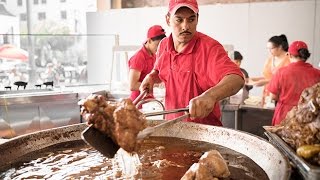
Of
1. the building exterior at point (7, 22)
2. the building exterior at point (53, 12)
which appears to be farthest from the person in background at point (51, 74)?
the building exterior at point (53, 12)

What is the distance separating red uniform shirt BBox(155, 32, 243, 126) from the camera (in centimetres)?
253

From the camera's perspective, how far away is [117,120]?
161 centimetres

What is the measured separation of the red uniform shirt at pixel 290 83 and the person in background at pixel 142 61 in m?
1.65

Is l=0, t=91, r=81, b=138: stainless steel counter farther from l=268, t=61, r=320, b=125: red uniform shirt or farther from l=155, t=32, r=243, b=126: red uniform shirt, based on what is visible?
l=268, t=61, r=320, b=125: red uniform shirt

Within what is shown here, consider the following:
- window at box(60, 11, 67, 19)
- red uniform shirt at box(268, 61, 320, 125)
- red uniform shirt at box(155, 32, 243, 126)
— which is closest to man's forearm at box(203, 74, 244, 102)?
red uniform shirt at box(155, 32, 243, 126)

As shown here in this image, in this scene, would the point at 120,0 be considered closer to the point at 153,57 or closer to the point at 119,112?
the point at 153,57

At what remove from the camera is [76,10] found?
787 cm

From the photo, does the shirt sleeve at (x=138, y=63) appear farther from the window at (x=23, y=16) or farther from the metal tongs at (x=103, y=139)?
the window at (x=23, y=16)

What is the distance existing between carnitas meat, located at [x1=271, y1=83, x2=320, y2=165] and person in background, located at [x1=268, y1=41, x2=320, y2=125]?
2654 millimetres

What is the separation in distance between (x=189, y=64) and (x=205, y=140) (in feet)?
2.36

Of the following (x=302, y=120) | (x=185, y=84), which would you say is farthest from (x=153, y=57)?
(x=302, y=120)

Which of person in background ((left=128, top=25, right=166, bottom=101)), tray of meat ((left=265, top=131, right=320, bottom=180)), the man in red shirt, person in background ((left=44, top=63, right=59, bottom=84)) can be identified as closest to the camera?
tray of meat ((left=265, top=131, right=320, bottom=180))

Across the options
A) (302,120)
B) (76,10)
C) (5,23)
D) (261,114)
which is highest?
(76,10)

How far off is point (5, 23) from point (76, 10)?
2213 mm
